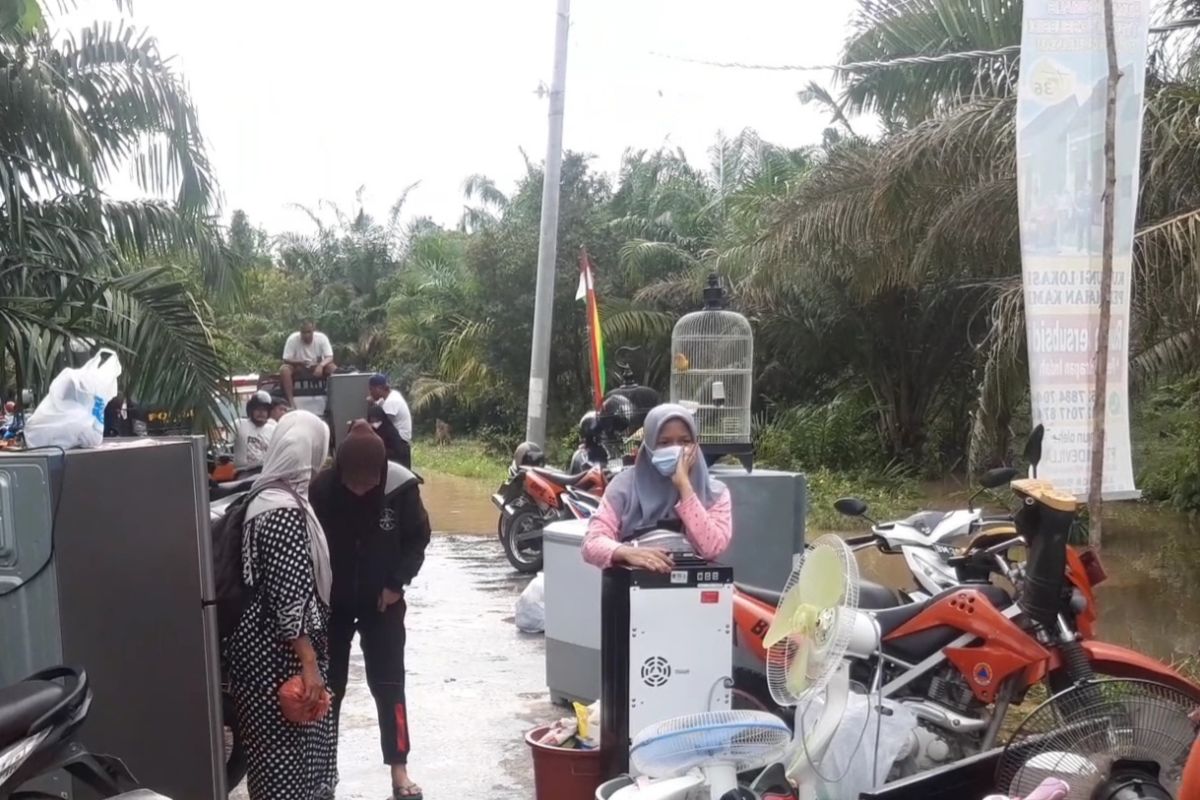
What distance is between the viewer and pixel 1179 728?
12.6 ft

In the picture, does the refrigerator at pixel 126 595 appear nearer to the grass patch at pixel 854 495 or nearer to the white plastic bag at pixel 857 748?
the white plastic bag at pixel 857 748

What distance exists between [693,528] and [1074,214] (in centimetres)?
272

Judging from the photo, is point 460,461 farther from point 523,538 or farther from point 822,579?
point 822,579

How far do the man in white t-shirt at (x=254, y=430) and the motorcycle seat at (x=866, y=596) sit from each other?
6780mm

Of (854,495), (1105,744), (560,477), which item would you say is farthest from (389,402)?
(1105,744)

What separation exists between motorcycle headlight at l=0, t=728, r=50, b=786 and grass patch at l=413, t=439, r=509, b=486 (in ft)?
49.0

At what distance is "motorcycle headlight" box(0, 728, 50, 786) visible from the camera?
282cm

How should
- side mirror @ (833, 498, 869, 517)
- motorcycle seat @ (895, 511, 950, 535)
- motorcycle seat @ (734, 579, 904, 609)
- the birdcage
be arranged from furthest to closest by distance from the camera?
the birdcage
side mirror @ (833, 498, 869, 517)
motorcycle seat @ (895, 511, 950, 535)
motorcycle seat @ (734, 579, 904, 609)

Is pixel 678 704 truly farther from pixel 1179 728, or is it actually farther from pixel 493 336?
pixel 493 336

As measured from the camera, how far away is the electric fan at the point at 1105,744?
3.76m

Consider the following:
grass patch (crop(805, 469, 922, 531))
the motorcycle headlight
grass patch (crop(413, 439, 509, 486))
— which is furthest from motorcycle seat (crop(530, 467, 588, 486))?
grass patch (crop(413, 439, 509, 486))

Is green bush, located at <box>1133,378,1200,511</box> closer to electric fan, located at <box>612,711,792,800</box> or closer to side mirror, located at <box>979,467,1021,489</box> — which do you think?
side mirror, located at <box>979,467,1021,489</box>

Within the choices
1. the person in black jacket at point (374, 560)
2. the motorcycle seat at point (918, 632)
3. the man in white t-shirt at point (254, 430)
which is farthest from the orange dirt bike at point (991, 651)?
the man in white t-shirt at point (254, 430)

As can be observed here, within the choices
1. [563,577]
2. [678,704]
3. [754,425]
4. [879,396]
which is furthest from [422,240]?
[678,704]
